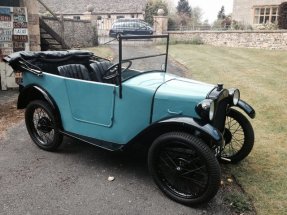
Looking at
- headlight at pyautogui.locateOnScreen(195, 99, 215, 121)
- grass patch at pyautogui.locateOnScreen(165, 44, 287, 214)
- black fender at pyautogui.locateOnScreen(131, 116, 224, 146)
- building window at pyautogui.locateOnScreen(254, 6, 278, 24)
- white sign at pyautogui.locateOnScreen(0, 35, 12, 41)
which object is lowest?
grass patch at pyautogui.locateOnScreen(165, 44, 287, 214)

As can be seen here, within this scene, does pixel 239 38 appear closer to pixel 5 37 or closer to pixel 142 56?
pixel 5 37

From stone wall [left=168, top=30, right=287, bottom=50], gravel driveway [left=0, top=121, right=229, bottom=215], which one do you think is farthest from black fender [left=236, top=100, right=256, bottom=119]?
stone wall [left=168, top=30, right=287, bottom=50]

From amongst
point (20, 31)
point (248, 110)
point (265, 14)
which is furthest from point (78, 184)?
point (265, 14)

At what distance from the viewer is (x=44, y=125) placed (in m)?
4.63

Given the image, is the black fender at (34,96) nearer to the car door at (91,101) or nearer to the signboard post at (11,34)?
the car door at (91,101)

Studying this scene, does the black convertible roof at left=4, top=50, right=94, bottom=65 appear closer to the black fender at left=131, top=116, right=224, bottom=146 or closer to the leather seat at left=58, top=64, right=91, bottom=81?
the leather seat at left=58, top=64, right=91, bottom=81

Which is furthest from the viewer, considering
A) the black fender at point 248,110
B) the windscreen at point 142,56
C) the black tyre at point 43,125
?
the black tyre at point 43,125

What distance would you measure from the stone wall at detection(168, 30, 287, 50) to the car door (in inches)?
703

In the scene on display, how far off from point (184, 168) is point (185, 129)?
0.42m

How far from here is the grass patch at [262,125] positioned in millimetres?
3564

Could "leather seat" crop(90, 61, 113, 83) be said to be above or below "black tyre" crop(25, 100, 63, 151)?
above

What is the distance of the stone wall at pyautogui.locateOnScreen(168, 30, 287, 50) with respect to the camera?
19.3m

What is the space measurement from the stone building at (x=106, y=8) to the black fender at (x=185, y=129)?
3917 cm

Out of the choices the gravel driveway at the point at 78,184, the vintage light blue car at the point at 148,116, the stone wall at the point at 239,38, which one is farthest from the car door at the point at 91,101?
the stone wall at the point at 239,38
